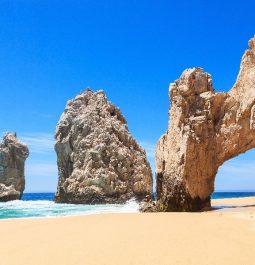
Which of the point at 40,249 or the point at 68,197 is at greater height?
the point at 68,197

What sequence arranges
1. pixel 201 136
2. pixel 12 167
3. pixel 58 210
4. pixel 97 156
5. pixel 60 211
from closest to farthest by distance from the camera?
1. pixel 201 136
2. pixel 60 211
3. pixel 58 210
4. pixel 97 156
5. pixel 12 167

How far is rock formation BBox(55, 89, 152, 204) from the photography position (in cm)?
5197

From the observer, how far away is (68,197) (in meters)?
53.8

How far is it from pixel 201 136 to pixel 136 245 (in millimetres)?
13274

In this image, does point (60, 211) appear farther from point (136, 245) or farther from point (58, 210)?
point (136, 245)

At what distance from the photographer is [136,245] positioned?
10.8 m

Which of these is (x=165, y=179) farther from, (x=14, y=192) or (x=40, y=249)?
(x=14, y=192)

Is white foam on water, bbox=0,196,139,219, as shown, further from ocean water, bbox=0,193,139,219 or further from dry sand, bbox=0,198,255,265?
dry sand, bbox=0,198,255,265

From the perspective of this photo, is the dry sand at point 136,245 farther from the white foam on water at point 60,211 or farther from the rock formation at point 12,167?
the rock formation at point 12,167

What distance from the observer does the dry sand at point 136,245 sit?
9000 millimetres

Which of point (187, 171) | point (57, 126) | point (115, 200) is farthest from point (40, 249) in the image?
point (57, 126)

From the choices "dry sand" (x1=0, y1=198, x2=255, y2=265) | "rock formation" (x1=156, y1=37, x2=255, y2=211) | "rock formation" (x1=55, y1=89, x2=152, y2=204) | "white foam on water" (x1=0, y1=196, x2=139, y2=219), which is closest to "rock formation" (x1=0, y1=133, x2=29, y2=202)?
"rock formation" (x1=55, y1=89, x2=152, y2=204)

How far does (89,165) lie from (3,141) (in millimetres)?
27129

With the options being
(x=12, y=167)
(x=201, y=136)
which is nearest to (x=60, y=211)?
(x=201, y=136)
